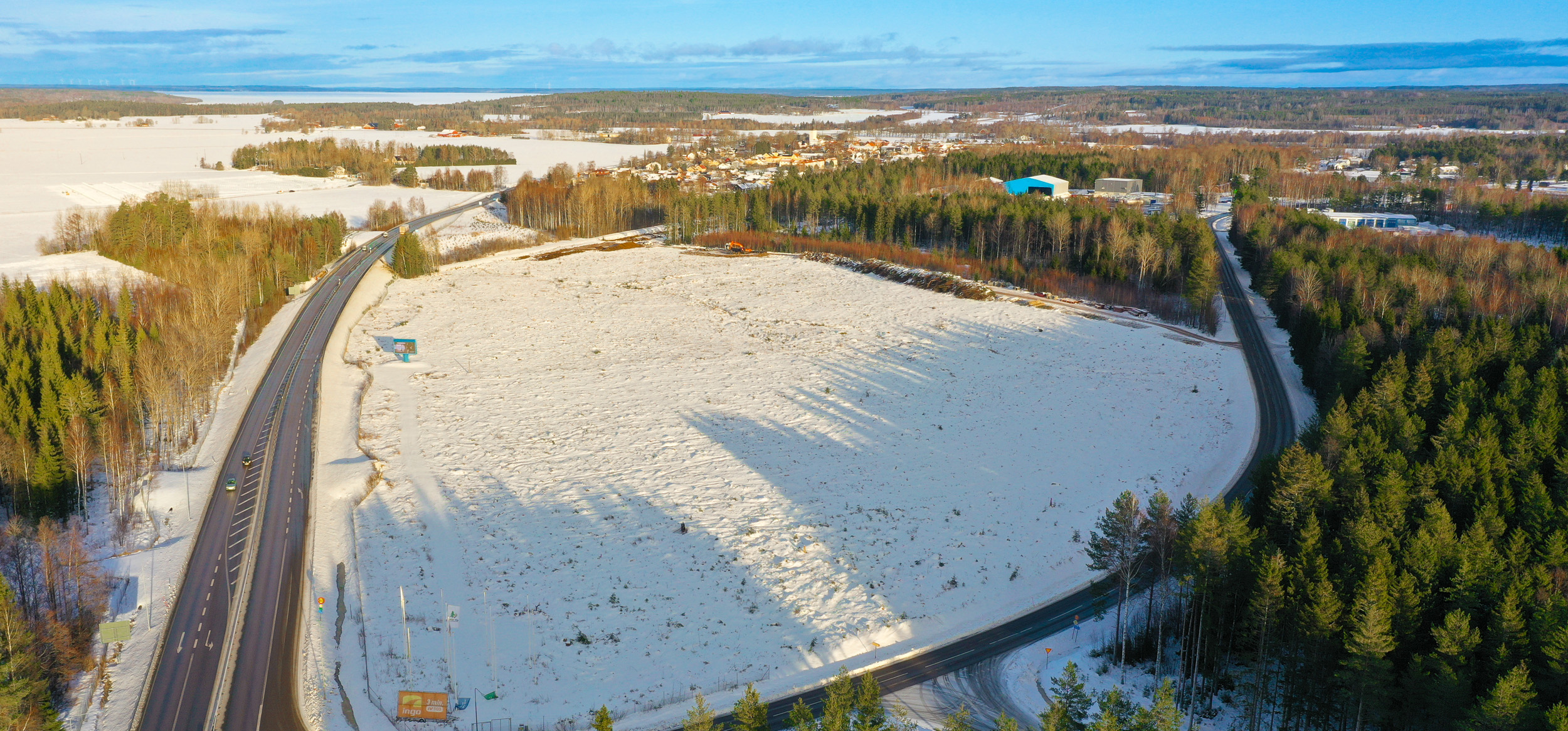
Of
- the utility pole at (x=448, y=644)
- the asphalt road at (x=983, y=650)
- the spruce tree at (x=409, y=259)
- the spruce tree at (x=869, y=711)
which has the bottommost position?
the asphalt road at (x=983, y=650)

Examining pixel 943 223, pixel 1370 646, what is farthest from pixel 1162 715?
pixel 943 223

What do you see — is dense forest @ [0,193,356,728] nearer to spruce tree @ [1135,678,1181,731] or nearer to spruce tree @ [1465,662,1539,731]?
spruce tree @ [1135,678,1181,731]

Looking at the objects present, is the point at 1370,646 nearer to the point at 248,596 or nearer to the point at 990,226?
the point at 248,596

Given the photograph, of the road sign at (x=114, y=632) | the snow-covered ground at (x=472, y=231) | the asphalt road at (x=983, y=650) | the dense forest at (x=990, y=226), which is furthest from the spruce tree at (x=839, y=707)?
the snow-covered ground at (x=472, y=231)

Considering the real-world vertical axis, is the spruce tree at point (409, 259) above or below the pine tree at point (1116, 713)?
above

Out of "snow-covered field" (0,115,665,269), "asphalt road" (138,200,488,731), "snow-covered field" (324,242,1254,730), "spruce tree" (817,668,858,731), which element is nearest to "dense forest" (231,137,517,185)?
"snow-covered field" (0,115,665,269)

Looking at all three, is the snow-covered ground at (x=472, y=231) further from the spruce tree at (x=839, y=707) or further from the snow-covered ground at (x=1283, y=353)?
the spruce tree at (x=839, y=707)

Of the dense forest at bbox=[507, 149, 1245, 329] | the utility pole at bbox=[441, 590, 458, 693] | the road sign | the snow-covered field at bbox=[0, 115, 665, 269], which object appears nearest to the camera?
the utility pole at bbox=[441, 590, 458, 693]
